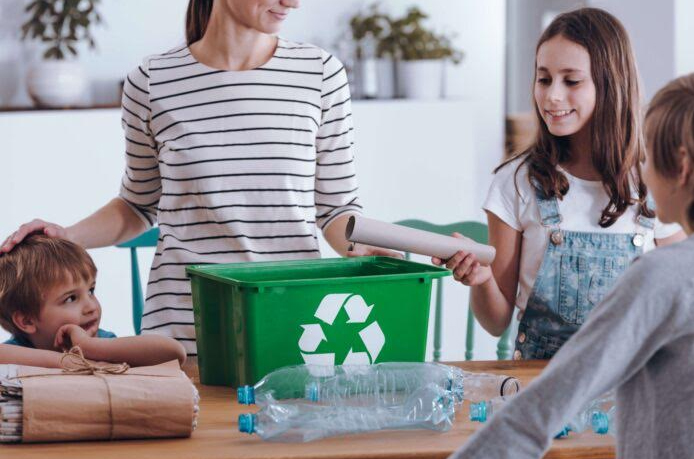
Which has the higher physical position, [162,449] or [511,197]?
[511,197]

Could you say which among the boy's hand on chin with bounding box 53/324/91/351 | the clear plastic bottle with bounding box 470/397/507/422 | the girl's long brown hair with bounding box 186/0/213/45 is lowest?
the clear plastic bottle with bounding box 470/397/507/422

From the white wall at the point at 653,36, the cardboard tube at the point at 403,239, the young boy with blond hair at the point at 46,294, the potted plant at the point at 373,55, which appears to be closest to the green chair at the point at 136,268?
the young boy with blond hair at the point at 46,294

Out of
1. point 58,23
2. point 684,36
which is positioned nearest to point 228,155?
point 58,23

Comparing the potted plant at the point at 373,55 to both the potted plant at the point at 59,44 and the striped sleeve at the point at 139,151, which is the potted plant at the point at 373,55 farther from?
the striped sleeve at the point at 139,151

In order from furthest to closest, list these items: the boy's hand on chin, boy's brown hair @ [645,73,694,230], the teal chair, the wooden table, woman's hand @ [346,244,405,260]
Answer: the teal chair
woman's hand @ [346,244,405,260]
the boy's hand on chin
the wooden table
boy's brown hair @ [645,73,694,230]

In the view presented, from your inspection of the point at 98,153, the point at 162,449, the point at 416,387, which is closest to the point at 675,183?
the point at 416,387

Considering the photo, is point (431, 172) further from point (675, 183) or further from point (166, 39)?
point (675, 183)

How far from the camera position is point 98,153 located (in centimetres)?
333

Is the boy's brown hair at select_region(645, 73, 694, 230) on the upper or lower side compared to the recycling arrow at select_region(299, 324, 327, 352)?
upper

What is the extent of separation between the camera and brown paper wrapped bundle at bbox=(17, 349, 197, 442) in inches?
48.4

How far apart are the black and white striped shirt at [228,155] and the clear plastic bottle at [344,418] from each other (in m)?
0.48

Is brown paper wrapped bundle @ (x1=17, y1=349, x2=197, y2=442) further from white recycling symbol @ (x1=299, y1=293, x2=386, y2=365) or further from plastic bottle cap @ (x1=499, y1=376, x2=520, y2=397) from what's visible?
plastic bottle cap @ (x1=499, y1=376, x2=520, y2=397)

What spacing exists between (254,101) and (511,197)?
20.0 inches

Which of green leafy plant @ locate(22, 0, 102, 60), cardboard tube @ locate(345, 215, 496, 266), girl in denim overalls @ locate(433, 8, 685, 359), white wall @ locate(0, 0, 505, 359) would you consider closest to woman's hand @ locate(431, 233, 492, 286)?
cardboard tube @ locate(345, 215, 496, 266)
